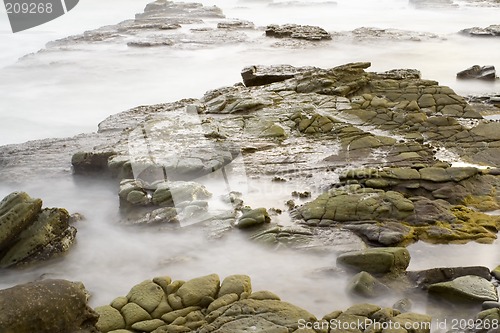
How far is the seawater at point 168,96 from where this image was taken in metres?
6.73

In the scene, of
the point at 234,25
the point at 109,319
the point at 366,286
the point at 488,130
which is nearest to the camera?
the point at 109,319

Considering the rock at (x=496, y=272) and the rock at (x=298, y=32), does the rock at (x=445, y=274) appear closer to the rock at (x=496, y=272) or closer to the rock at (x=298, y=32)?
the rock at (x=496, y=272)

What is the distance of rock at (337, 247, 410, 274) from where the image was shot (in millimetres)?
Answer: 6438

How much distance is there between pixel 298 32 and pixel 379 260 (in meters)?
18.8

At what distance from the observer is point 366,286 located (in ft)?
19.9

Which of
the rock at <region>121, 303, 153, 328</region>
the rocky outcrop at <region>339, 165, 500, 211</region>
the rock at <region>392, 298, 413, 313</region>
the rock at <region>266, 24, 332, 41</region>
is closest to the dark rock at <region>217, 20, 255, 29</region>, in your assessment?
the rock at <region>266, 24, 332, 41</region>

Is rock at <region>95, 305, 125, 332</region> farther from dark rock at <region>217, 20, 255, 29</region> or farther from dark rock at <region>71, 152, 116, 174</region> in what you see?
dark rock at <region>217, 20, 255, 29</region>

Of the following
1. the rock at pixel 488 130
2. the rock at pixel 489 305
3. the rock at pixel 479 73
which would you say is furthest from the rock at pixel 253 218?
the rock at pixel 479 73

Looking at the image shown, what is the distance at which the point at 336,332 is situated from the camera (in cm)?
504

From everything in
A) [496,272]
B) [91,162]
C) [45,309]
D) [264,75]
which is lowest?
[496,272]

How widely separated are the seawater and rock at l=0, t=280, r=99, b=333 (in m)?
1.25

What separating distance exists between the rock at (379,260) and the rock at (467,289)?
55 centimetres

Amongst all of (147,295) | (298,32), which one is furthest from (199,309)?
(298,32)

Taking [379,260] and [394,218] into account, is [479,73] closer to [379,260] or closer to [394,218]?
[394,218]
